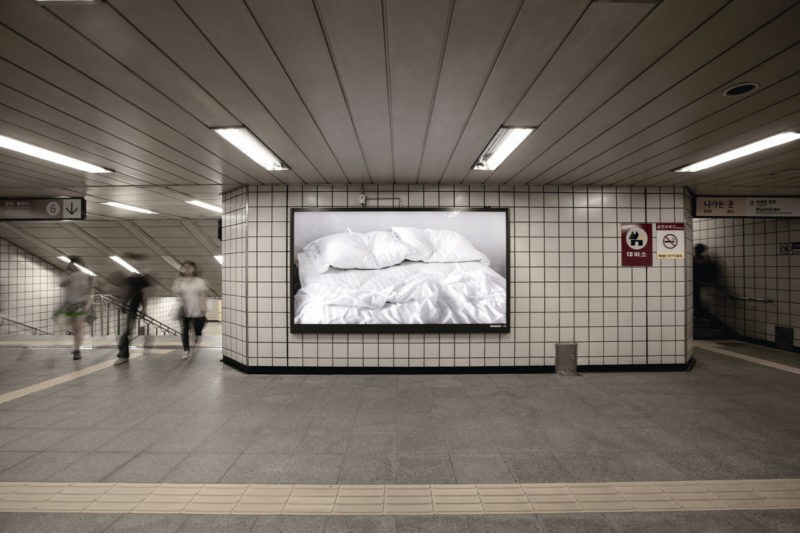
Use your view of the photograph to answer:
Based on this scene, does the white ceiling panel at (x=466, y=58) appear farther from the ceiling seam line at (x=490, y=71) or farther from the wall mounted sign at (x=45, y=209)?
the wall mounted sign at (x=45, y=209)

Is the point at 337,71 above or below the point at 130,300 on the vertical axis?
above

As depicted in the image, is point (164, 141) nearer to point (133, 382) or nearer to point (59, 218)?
point (133, 382)

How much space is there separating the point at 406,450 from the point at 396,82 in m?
2.75

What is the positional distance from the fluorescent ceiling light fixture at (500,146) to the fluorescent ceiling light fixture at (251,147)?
2272 millimetres

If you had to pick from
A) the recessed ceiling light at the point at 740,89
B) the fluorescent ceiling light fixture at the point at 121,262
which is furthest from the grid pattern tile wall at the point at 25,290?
the recessed ceiling light at the point at 740,89

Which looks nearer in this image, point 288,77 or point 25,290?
point 288,77

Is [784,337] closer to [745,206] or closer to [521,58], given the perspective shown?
[745,206]

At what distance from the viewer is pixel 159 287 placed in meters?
12.2

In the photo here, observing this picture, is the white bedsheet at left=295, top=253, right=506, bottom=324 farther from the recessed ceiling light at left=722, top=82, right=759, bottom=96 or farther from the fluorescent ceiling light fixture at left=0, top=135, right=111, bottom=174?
the recessed ceiling light at left=722, top=82, right=759, bottom=96

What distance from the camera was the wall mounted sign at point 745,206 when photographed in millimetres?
5402

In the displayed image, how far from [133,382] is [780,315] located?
10675 mm

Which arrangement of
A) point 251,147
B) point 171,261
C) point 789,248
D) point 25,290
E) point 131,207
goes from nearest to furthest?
point 251,147 → point 789,248 → point 131,207 → point 25,290 → point 171,261

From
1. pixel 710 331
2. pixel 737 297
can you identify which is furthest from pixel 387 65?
pixel 737 297

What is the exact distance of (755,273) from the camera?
22.6 ft
